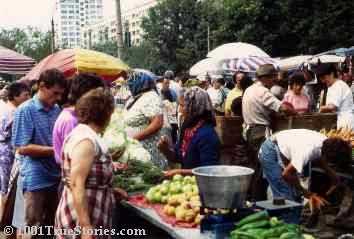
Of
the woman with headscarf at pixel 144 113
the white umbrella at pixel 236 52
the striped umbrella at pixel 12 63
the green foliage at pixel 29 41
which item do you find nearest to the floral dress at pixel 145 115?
the woman with headscarf at pixel 144 113

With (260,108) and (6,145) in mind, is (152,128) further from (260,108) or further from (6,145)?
(6,145)

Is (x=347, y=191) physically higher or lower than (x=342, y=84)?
lower

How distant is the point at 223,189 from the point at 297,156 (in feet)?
6.50

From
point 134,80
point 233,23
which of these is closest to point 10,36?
point 233,23

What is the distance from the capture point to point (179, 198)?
3.94 m

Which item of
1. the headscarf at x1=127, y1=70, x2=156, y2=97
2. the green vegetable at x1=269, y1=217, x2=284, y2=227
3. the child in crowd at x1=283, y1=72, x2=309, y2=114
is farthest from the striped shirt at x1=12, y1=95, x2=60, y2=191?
the child in crowd at x1=283, y1=72, x2=309, y2=114

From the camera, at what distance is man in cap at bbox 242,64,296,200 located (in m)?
6.60

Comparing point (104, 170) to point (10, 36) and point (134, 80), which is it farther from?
point (10, 36)

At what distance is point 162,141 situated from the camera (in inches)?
194

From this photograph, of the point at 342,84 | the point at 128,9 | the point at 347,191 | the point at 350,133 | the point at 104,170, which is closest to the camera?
the point at 104,170

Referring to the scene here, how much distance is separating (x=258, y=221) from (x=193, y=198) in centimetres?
99

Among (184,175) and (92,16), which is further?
(92,16)

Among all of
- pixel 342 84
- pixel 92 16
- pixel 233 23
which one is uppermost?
pixel 92 16

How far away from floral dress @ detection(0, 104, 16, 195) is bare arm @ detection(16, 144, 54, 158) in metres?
1.76
